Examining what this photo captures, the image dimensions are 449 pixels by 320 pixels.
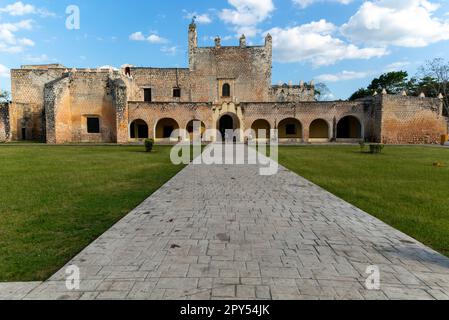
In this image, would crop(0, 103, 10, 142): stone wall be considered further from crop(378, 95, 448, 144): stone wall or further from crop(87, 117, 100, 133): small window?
crop(378, 95, 448, 144): stone wall

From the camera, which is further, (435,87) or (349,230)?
(435,87)

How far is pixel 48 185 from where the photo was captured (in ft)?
25.8

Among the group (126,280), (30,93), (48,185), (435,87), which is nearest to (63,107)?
(30,93)

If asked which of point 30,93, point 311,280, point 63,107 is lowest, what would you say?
point 311,280

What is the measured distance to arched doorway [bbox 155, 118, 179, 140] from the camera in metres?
31.8

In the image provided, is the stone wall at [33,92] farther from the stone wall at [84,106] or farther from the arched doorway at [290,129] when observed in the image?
the arched doorway at [290,129]

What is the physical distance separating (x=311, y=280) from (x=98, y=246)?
2670mm

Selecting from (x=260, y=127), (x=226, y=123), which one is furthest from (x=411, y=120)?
(x=226, y=123)

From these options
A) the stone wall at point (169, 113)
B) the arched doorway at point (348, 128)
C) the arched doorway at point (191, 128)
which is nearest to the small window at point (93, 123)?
the stone wall at point (169, 113)

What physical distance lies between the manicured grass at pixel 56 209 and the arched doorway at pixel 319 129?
83.4ft

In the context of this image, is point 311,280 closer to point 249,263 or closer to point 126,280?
point 249,263

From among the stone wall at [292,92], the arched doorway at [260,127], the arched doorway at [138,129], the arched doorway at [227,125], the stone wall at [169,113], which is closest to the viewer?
the stone wall at [169,113]

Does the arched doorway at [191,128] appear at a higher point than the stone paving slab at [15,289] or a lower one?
higher

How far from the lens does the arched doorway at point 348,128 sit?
32503mm
